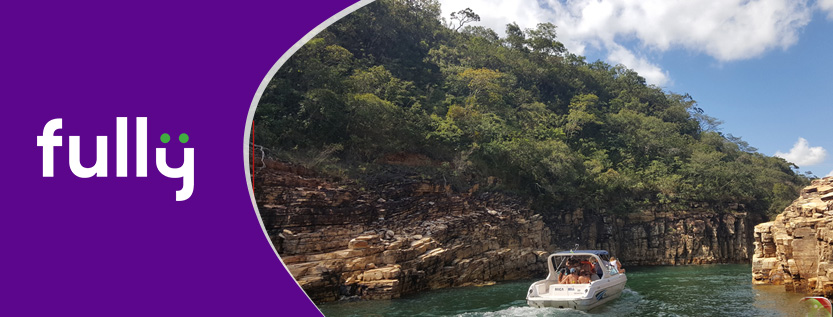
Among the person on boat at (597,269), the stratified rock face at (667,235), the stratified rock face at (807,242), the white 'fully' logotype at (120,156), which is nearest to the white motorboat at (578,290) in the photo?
the person on boat at (597,269)

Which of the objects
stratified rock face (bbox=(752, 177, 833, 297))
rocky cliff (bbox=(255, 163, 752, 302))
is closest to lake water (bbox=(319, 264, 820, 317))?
stratified rock face (bbox=(752, 177, 833, 297))

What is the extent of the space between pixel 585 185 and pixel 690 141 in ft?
39.6

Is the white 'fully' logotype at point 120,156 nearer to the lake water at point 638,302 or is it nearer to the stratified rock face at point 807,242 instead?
the lake water at point 638,302

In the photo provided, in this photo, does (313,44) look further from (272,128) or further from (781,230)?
(781,230)

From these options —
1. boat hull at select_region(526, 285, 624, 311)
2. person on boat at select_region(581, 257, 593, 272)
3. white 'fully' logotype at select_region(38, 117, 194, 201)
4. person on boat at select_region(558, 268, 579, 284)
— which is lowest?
boat hull at select_region(526, 285, 624, 311)

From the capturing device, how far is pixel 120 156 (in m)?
5.85

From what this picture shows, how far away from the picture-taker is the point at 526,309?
13305 mm

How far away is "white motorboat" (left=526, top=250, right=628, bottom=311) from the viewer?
13.1 m

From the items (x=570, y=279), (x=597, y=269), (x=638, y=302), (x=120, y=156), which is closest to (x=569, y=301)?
(x=570, y=279)

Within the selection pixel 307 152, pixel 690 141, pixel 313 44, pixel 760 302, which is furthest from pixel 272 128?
pixel 690 141

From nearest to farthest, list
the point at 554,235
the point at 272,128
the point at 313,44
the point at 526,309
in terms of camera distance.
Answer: the point at 526,309 < the point at 272,128 < the point at 313,44 < the point at 554,235

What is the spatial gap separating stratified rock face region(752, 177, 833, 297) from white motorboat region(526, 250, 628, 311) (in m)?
4.31

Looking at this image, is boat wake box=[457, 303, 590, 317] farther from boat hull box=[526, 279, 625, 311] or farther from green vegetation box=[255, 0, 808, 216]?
green vegetation box=[255, 0, 808, 216]

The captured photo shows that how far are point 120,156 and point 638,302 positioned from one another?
14.2 meters
